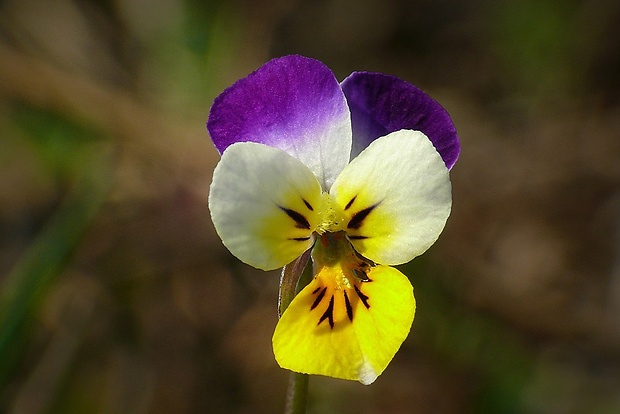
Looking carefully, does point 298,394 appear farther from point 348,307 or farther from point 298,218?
point 298,218

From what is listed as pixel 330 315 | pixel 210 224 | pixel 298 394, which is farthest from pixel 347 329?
pixel 210 224

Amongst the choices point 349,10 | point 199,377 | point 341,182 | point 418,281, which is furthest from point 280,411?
point 349,10

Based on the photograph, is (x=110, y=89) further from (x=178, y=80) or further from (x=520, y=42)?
(x=520, y=42)

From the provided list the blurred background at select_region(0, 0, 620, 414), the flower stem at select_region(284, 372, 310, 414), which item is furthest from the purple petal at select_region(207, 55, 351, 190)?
the blurred background at select_region(0, 0, 620, 414)

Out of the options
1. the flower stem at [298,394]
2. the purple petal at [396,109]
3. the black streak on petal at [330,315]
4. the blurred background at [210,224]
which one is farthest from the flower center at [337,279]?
the blurred background at [210,224]

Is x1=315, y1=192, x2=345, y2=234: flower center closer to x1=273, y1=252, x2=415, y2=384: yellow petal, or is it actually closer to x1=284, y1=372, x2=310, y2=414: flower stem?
x1=273, y1=252, x2=415, y2=384: yellow petal

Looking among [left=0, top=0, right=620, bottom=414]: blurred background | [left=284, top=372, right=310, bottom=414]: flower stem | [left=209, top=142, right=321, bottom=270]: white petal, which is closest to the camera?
[left=209, top=142, right=321, bottom=270]: white petal

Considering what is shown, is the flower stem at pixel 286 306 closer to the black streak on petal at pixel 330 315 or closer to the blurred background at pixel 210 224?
the black streak on petal at pixel 330 315
